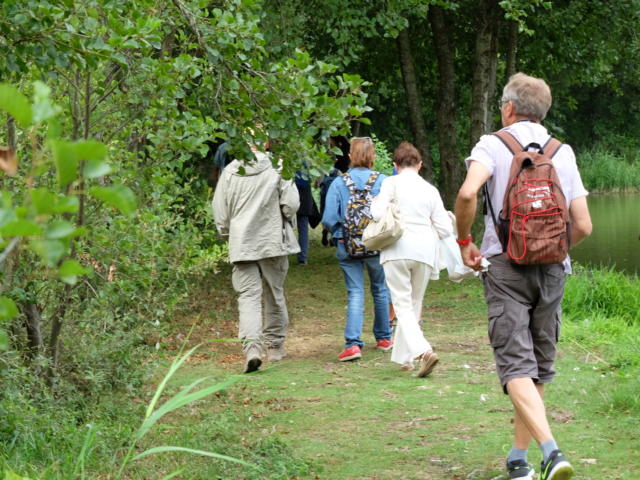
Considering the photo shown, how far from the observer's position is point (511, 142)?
487 centimetres

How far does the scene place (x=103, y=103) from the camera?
20.7ft

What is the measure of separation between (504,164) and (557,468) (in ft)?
4.60

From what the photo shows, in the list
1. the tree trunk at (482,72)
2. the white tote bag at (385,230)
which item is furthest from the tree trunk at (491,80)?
the white tote bag at (385,230)

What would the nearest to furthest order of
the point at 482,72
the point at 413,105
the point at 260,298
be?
1. the point at 260,298
2. the point at 482,72
3. the point at 413,105

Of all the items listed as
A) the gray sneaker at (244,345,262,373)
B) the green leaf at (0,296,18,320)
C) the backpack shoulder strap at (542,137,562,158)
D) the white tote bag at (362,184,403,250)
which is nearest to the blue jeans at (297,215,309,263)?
the gray sneaker at (244,345,262,373)

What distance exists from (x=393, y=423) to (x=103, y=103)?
2732 millimetres

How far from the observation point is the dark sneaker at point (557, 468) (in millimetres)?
4480

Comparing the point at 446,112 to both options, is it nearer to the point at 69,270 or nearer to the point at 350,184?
the point at 350,184

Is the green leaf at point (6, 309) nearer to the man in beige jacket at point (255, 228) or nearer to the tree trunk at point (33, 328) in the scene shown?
the tree trunk at point (33, 328)

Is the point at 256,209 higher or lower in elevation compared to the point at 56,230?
lower

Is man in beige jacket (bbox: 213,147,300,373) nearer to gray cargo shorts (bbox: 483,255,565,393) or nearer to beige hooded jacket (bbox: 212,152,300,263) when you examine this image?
beige hooded jacket (bbox: 212,152,300,263)

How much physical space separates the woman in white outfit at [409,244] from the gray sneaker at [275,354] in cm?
141

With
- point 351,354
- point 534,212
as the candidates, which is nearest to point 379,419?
point 351,354

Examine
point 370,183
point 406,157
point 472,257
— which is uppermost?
point 406,157
